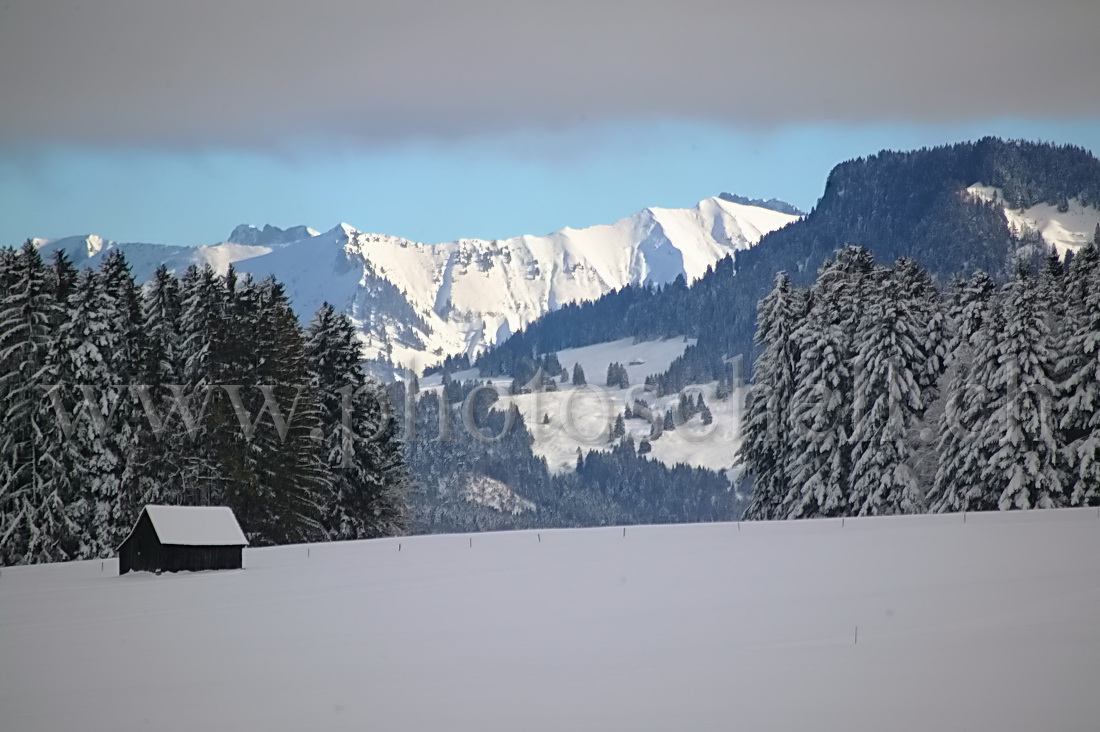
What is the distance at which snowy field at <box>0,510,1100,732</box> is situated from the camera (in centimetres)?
2048

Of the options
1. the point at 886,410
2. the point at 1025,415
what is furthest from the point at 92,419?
the point at 1025,415

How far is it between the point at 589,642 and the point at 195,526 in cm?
2248

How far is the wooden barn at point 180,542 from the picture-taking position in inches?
1718

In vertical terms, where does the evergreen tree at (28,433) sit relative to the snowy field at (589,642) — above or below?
above

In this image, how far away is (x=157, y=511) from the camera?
43812 mm

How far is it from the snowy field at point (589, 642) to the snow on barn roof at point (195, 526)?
139 cm

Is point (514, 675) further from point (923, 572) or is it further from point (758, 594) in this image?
point (923, 572)

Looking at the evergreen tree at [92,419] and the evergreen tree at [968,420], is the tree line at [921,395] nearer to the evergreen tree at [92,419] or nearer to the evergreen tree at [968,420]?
the evergreen tree at [968,420]

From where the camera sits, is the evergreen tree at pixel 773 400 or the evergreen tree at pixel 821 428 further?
the evergreen tree at pixel 773 400

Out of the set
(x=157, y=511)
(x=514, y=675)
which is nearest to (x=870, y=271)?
(x=157, y=511)

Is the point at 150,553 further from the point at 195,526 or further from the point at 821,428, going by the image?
the point at 821,428

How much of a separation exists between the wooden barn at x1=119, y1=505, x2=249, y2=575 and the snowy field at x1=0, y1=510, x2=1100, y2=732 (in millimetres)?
989

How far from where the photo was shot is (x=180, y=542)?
43.6 metres

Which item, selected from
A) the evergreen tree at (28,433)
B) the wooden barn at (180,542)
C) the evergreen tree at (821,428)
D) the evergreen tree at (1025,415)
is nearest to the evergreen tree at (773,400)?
the evergreen tree at (821,428)
